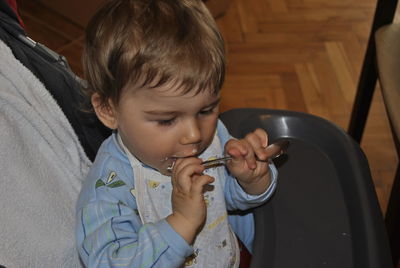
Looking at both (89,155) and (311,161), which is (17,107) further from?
(311,161)

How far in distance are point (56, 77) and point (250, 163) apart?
1.08 feet

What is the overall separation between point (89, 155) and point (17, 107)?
16 cm

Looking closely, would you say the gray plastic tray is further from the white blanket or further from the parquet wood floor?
the parquet wood floor

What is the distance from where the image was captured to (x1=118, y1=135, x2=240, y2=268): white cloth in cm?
81

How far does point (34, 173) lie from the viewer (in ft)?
2.56

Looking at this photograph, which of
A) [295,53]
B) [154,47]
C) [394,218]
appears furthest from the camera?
[295,53]

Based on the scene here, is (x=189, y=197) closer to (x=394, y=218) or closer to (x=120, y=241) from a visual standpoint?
(x=120, y=241)

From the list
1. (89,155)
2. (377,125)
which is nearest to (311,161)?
(89,155)

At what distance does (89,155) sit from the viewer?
920 mm

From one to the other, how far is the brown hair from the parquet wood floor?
107 centimetres

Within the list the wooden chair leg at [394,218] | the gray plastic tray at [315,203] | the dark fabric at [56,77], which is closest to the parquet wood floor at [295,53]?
the wooden chair leg at [394,218]

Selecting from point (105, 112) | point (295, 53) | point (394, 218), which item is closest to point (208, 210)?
point (105, 112)

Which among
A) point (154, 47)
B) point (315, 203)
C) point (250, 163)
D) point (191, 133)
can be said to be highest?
point (154, 47)

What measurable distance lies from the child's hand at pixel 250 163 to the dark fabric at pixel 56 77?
0.78 feet
